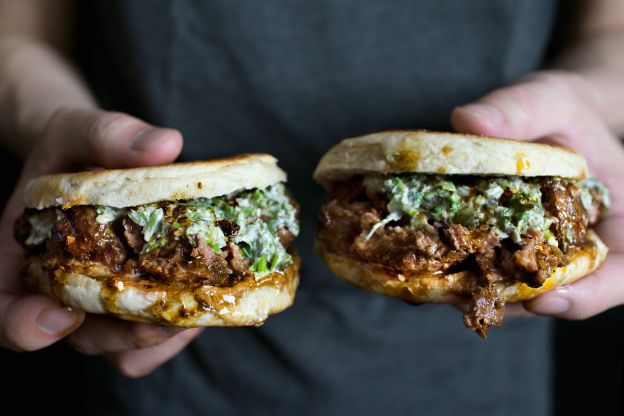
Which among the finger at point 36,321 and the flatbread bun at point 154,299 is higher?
the flatbread bun at point 154,299

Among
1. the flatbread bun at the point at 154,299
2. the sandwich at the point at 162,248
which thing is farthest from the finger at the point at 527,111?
the flatbread bun at the point at 154,299

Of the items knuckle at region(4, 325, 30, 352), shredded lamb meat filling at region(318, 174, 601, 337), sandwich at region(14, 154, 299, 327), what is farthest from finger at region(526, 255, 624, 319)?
knuckle at region(4, 325, 30, 352)

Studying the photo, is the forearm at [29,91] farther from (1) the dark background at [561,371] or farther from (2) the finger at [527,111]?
(2) the finger at [527,111]

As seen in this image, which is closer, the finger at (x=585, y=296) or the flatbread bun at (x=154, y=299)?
the flatbread bun at (x=154, y=299)

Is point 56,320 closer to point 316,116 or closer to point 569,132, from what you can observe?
point 316,116

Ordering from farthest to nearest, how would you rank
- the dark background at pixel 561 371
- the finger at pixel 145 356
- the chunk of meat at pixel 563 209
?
the dark background at pixel 561 371 → the finger at pixel 145 356 → the chunk of meat at pixel 563 209

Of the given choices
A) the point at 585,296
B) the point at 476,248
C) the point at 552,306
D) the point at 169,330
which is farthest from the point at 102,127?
the point at 585,296
